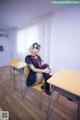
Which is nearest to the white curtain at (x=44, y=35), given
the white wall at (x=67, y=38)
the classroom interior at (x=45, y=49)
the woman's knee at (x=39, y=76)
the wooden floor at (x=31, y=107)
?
the classroom interior at (x=45, y=49)

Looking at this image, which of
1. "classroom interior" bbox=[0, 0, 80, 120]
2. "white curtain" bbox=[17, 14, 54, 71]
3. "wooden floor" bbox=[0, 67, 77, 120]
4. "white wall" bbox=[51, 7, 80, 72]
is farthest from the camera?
"white curtain" bbox=[17, 14, 54, 71]

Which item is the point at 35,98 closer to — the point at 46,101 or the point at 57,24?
the point at 46,101

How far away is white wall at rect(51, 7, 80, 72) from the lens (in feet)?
8.46

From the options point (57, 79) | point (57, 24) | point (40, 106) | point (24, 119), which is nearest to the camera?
point (57, 79)

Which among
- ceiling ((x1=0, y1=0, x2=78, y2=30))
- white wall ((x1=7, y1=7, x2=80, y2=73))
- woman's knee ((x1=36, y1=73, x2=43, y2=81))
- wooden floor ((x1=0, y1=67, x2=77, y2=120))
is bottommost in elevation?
wooden floor ((x1=0, y1=67, x2=77, y2=120))

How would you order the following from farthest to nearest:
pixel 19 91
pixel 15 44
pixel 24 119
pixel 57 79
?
pixel 15 44
pixel 19 91
pixel 24 119
pixel 57 79

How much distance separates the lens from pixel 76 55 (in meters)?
2.64

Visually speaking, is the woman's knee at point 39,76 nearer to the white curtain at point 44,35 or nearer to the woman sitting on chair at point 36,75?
the woman sitting on chair at point 36,75

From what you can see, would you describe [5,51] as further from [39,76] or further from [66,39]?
[39,76]

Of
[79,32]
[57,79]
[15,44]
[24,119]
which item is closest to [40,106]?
[24,119]

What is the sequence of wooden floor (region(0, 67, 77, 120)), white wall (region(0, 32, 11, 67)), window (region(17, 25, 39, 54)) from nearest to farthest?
1. wooden floor (region(0, 67, 77, 120))
2. window (region(17, 25, 39, 54))
3. white wall (region(0, 32, 11, 67))

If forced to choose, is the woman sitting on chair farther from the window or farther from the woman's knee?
the window

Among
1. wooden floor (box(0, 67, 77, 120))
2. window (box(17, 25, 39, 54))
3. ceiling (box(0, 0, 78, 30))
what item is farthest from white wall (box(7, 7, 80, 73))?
wooden floor (box(0, 67, 77, 120))

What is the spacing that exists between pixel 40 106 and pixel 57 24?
2.36 m
